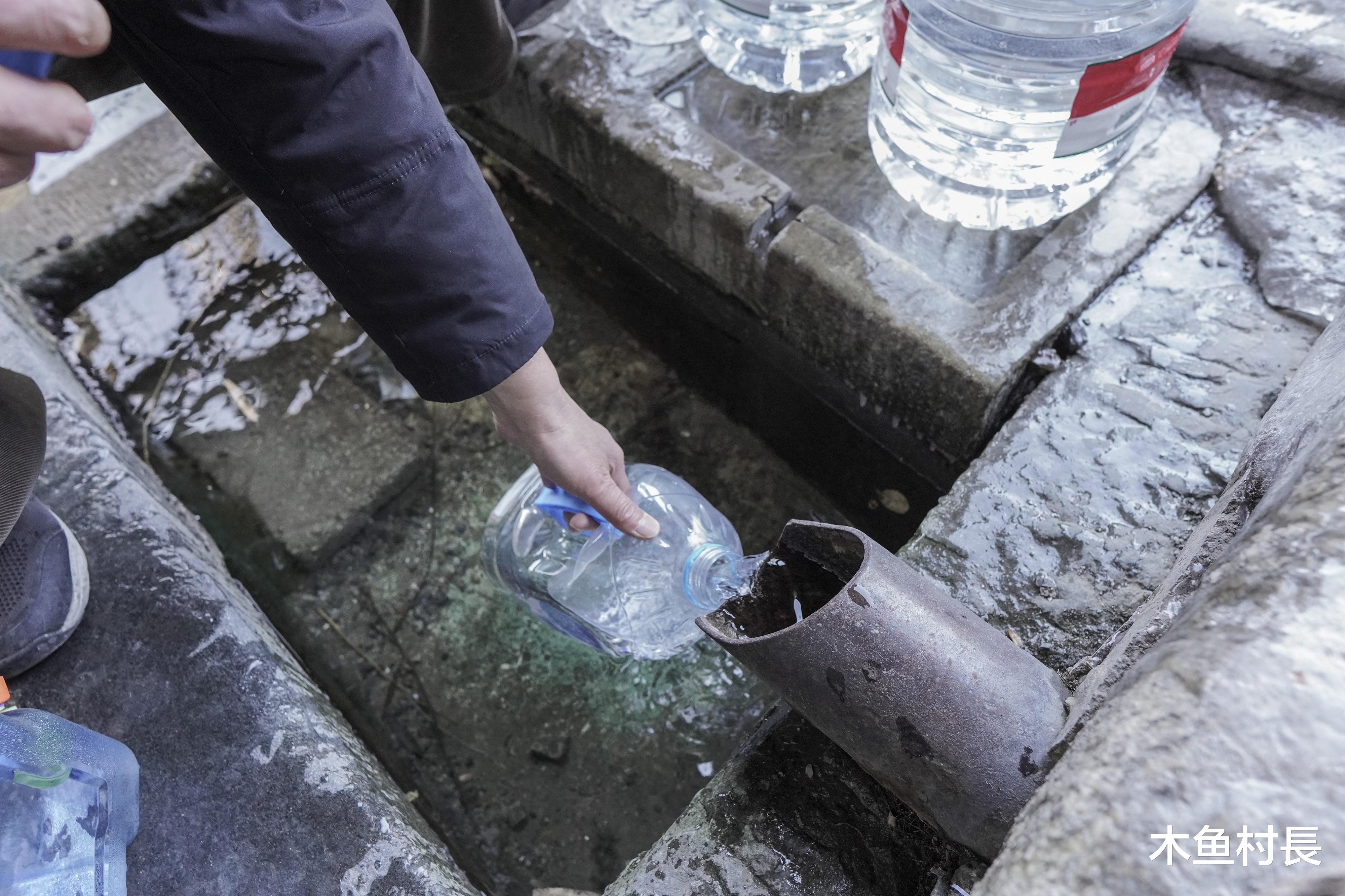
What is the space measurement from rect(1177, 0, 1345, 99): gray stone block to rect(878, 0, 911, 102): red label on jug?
771 millimetres

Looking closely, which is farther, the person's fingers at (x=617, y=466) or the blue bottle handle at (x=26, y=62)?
the person's fingers at (x=617, y=466)

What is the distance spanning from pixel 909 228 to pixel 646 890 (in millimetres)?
1465

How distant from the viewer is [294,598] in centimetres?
225

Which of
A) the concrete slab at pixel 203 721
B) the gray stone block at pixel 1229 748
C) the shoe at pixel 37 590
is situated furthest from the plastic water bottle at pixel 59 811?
the gray stone block at pixel 1229 748

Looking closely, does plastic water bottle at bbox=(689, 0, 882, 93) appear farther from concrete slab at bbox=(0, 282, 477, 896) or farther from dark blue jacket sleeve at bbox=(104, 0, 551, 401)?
concrete slab at bbox=(0, 282, 477, 896)

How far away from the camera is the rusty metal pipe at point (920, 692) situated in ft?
3.52

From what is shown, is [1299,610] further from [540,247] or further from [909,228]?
[540,247]

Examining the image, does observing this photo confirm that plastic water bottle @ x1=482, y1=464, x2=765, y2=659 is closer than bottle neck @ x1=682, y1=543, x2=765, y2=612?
No

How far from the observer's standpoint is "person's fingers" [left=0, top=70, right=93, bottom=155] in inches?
33.4

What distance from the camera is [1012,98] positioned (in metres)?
1.93

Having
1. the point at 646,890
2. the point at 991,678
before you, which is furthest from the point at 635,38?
the point at 646,890

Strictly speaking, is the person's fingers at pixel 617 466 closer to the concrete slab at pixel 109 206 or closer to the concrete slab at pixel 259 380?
the concrete slab at pixel 259 380

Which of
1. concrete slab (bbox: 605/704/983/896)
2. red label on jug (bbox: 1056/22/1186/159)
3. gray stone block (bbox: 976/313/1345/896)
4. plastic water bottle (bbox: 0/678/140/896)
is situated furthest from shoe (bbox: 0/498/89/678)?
red label on jug (bbox: 1056/22/1186/159)

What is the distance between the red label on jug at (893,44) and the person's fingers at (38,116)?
4.63 feet
